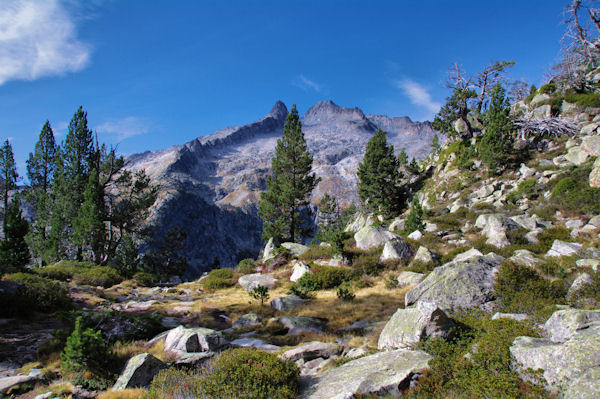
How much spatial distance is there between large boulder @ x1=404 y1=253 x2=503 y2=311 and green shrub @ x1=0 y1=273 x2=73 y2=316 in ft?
42.0

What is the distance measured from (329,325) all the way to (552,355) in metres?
7.06

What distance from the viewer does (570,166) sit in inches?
878

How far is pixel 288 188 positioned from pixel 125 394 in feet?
91.4

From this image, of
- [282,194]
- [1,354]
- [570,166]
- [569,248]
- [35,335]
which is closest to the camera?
[1,354]

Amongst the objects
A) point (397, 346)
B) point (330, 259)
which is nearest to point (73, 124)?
point (330, 259)

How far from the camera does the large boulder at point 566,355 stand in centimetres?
354

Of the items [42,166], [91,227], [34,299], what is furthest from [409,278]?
[42,166]

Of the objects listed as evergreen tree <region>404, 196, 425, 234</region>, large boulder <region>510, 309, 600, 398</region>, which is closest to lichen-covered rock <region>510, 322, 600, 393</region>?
large boulder <region>510, 309, 600, 398</region>

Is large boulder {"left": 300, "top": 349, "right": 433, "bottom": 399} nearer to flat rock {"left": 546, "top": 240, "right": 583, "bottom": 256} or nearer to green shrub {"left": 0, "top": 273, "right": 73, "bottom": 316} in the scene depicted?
flat rock {"left": 546, "top": 240, "right": 583, "bottom": 256}

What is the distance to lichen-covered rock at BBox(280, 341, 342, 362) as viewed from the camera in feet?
22.8

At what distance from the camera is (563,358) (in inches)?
152

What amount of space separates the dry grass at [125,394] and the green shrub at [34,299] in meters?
7.59

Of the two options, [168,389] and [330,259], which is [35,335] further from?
[330,259]

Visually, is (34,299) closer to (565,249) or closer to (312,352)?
(312,352)
